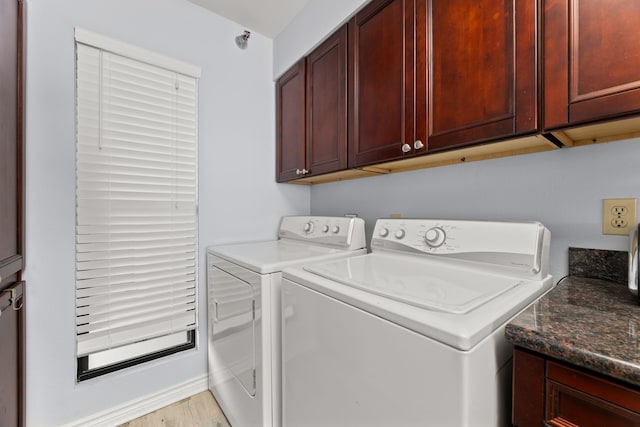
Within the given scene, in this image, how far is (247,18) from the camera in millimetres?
1942

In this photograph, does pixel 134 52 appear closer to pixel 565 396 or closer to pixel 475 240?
pixel 475 240

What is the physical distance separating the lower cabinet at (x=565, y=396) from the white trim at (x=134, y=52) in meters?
2.14

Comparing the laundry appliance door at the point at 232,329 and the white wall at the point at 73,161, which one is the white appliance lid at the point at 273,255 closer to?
the laundry appliance door at the point at 232,329

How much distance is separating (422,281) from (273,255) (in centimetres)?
80

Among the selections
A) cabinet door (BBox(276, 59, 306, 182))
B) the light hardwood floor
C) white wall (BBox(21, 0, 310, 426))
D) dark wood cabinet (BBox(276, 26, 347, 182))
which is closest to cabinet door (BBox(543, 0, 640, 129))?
dark wood cabinet (BBox(276, 26, 347, 182))

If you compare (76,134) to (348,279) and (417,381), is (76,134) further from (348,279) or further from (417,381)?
(417,381)

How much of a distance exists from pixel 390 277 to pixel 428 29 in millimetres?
1006

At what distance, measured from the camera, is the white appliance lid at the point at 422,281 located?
2.44 ft

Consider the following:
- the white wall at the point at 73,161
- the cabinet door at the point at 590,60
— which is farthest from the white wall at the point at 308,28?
the cabinet door at the point at 590,60

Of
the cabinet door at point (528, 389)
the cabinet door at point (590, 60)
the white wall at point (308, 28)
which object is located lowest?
the cabinet door at point (528, 389)

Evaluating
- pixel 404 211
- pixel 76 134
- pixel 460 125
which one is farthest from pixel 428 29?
pixel 76 134

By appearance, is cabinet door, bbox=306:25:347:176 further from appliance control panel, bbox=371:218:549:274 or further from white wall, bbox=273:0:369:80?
appliance control panel, bbox=371:218:549:274

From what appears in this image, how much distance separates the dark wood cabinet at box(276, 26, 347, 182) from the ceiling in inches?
13.7

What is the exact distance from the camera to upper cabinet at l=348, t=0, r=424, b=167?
3.94 feet
